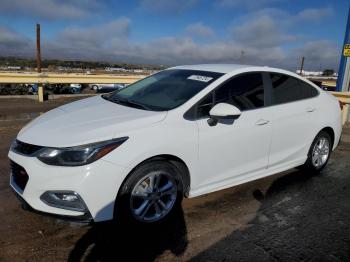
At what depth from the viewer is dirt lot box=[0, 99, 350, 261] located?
299 centimetres

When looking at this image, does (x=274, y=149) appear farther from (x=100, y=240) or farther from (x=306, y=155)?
(x=100, y=240)

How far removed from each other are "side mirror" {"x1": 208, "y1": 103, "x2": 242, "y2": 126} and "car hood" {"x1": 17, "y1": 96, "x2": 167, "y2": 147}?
1.78ft

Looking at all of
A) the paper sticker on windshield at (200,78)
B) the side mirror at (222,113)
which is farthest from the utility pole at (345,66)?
the side mirror at (222,113)

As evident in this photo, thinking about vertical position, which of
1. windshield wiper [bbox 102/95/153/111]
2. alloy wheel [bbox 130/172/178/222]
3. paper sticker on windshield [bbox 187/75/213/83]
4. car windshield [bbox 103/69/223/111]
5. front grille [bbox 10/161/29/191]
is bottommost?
alloy wheel [bbox 130/172/178/222]

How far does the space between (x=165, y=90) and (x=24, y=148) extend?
1.79m

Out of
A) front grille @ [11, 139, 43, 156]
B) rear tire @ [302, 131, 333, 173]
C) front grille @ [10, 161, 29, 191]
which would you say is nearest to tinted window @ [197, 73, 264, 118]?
rear tire @ [302, 131, 333, 173]

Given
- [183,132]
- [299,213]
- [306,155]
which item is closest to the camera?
[183,132]

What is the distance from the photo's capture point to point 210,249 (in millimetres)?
3084

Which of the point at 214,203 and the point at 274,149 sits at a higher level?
the point at 274,149

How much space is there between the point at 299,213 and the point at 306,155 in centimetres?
132

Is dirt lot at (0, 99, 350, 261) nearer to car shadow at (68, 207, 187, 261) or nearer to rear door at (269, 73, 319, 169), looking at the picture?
car shadow at (68, 207, 187, 261)

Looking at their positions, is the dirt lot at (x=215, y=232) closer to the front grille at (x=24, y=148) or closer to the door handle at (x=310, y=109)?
the front grille at (x=24, y=148)

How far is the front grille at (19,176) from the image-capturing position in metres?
3.09

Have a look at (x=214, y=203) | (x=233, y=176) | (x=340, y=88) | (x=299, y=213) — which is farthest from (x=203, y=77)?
(x=340, y=88)
